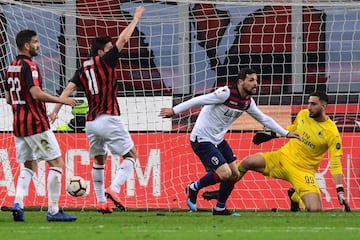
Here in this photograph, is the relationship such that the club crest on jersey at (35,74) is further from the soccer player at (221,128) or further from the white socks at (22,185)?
the soccer player at (221,128)

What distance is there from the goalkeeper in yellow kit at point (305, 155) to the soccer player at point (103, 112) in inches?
78.0

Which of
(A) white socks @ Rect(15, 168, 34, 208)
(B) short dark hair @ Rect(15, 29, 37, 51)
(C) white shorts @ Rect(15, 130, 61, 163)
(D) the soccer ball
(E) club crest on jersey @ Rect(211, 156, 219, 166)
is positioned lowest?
(D) the soccer ball

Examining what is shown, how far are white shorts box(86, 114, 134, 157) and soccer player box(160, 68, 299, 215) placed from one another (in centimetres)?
83

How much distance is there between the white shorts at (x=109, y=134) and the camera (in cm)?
1173

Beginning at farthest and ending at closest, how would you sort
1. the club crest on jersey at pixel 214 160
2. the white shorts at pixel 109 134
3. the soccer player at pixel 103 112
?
1. the club crest on jersey at pixel 214 160
2. the white shorts at pixel 109 134
3. the soccer player at pixel 103 112

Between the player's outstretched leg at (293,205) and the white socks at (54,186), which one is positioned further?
the player's outstretched leg at (293,205)

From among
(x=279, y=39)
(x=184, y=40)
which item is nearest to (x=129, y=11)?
(x=184, y=40)

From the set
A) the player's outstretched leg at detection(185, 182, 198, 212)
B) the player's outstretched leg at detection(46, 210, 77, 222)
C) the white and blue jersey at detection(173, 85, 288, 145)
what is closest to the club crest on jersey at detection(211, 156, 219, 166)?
the white and blue jersey at detection(173, 85, 288, 145)

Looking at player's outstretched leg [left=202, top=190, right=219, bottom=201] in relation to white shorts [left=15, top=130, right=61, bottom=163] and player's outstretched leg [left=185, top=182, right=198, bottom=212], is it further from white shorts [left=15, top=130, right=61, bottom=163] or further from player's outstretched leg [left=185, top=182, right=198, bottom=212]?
white shorts [left=15, top=130, right=61, bottom=163]

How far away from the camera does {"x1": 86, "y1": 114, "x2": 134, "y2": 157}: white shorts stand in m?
11.7

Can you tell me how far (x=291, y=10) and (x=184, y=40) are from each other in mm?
1447

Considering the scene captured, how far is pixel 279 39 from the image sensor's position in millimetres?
14336

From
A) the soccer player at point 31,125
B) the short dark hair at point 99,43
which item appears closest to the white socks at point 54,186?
the soccer player at point 31,125

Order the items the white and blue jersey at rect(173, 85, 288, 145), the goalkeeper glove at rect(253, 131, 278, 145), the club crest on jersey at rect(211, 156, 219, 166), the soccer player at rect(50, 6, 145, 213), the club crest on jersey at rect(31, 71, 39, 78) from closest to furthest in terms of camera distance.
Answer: the club crest on jersey at rect(31, 71, 39, 78) → the soccer player at rect(50, 6, 145, 213) → the white and blue jersey at rect(173, 85, 288, 145) → the club crest on jersey at rect(211, 156, 219, 166) → the goalkeeper glove at rect(253, 131, 278, 145)
